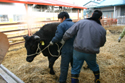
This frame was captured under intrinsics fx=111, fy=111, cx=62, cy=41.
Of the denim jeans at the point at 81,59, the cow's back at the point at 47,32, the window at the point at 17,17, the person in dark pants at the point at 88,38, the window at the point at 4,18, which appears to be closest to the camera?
the person in dark pants at the point at 88,38

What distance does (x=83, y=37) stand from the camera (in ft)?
7.00

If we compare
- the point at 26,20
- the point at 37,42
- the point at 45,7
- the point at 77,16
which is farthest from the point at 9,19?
the point at 77,16

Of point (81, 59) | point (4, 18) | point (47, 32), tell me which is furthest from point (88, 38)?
point (4, 18)

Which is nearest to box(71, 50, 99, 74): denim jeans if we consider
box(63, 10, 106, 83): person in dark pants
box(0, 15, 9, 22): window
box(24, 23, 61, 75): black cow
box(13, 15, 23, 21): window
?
box(63, 10, 106, 83): person in dark pants

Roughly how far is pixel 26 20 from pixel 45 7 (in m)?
2.34

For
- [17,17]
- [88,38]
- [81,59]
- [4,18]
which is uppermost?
[17,17]

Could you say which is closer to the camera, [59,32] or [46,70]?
[59,32]

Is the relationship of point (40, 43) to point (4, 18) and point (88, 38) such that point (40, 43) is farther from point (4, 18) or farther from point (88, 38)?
point (4, 18)

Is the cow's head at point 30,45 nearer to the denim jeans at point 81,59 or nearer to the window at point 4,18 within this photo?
the denim jeans at point 81,59

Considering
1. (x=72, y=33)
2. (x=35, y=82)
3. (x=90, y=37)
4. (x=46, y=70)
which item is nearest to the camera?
(x=90, y=37)

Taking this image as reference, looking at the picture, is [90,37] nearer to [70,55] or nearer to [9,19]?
[70,55]

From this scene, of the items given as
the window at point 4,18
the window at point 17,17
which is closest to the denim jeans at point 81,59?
the window at point 17,17

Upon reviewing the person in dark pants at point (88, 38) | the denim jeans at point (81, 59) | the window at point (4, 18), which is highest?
the window at point (4, 18)

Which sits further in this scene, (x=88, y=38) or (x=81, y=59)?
(x=81, y=59)
